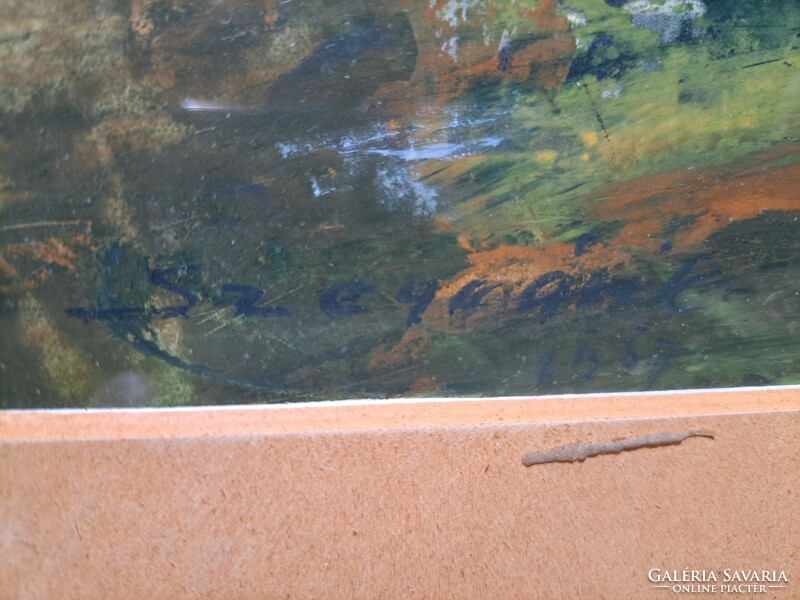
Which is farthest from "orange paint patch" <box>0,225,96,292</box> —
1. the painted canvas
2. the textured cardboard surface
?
the textured cardboard surface

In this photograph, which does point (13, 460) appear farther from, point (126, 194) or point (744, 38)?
point (744, 38)

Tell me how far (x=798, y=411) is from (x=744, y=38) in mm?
629

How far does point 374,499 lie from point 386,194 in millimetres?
509

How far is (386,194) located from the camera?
1.11 metres

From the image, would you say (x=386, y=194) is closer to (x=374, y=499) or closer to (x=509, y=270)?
(x=509, y=270)

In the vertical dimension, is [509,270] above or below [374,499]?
above

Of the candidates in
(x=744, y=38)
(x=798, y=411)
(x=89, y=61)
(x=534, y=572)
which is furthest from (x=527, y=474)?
(x=89, y=61)

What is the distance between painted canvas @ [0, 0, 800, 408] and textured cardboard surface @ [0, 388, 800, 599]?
0.20 ft

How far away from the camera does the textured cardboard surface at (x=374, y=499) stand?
1177 mm

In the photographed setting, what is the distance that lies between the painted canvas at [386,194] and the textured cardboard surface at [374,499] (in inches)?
2.4

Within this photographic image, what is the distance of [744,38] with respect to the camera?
3.50 ft

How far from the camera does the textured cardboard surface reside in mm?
1177

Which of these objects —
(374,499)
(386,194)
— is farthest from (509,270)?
(374,499)

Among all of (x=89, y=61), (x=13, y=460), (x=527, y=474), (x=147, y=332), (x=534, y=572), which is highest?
(x=89, y=61)
